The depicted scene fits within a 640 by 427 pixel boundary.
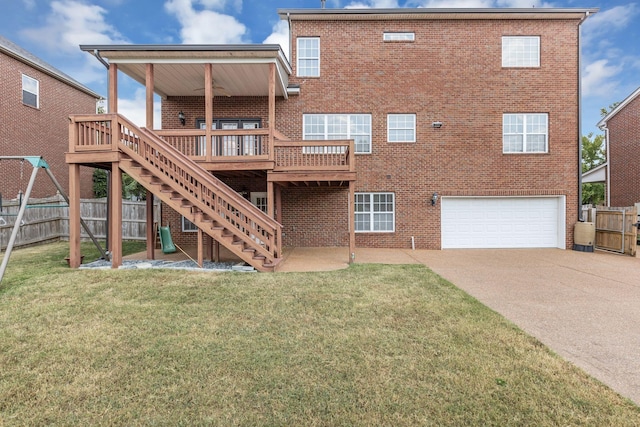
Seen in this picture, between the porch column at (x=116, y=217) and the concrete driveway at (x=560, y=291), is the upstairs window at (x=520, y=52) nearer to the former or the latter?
the concrete driveway at (x=560, y=291)

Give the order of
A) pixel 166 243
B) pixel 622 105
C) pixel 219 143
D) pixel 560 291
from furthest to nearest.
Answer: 1. pixel 622 105
2. pixel 166 243
3. pixel 219 143
4. pixel 560 291

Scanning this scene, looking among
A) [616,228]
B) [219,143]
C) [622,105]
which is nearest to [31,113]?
[219,143]

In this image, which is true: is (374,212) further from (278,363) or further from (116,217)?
(278,363)

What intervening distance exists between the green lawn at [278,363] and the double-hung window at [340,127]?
7.31 m

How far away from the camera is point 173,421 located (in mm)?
2215

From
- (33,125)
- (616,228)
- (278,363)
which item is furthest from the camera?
(33,125)

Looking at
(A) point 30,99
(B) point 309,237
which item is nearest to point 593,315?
(B) point 309,237

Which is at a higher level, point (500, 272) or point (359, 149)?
point (359, 149)

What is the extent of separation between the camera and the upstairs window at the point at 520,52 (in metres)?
11.3

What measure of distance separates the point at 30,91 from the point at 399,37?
1721cm

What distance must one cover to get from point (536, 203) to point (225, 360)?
12.6 meters

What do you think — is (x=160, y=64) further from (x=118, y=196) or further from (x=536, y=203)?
(x=536, y=203)

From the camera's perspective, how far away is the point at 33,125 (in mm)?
14602

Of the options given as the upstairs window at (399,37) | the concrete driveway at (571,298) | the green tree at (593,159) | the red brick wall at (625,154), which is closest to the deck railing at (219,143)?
the concrete driveway at (571,298)
